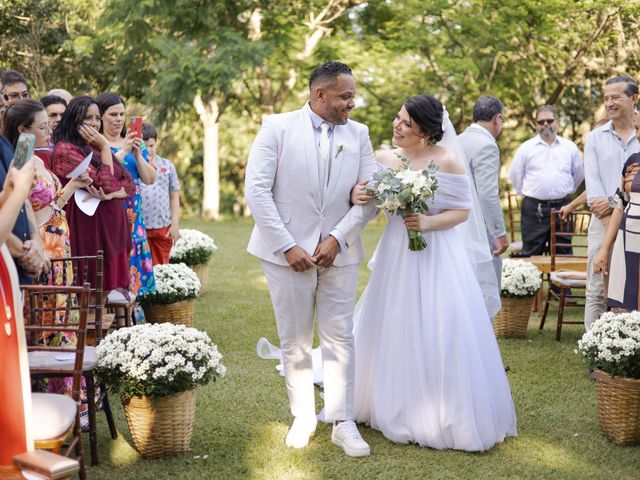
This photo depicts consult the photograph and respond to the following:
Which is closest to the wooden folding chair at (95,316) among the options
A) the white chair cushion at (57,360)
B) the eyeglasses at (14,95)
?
the white chair cushion at (57,360)

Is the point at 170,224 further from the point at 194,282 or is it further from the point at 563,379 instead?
the point at 563,379

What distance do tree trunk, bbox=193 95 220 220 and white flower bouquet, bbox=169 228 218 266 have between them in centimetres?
1351

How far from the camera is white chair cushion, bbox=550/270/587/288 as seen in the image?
752 centimetres

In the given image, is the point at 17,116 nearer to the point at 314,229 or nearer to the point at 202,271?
the point at 314,229

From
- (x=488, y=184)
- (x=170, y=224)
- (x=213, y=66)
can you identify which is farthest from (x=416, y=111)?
(x=213, y=66)

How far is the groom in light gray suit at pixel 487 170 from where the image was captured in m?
5.96

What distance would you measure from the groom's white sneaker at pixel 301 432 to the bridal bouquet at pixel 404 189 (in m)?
1.35

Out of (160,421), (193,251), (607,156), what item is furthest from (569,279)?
(160,421)

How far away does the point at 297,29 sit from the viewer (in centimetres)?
2136

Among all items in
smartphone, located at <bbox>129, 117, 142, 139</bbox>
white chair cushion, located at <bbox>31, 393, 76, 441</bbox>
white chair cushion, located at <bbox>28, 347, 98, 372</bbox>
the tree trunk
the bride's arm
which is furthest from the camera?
the tree trunk

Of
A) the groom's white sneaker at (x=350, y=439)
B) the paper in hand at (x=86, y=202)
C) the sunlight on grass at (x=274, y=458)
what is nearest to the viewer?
the sunlight on grass at (x=274, y=458)

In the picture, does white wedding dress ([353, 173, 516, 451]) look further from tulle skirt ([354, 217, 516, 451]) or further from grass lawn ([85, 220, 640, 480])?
grass lawn ([85, 220, 640, 480])

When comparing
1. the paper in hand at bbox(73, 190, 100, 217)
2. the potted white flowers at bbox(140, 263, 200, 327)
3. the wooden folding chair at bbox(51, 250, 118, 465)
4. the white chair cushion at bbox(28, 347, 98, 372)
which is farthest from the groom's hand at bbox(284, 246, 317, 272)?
the potted white flowers at bbox(140, 263, 200, 327)

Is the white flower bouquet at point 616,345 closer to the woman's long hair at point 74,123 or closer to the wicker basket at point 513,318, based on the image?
the wicker basket at point 513,318
